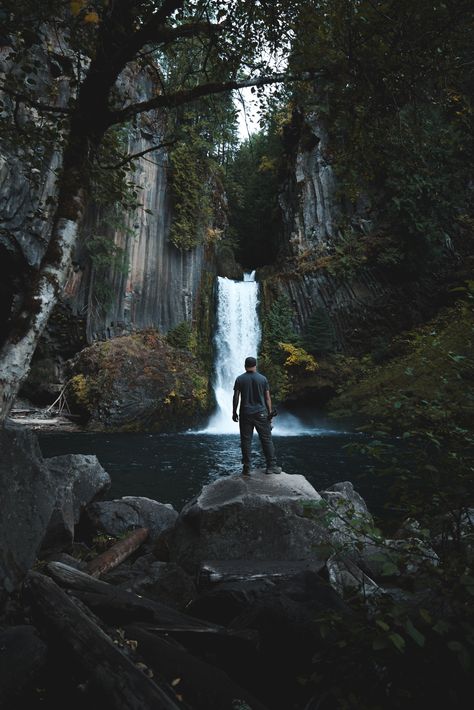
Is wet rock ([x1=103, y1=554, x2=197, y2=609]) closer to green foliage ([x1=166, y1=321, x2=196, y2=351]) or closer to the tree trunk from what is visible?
the tree trunk

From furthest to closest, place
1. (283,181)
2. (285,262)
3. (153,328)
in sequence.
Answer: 1. (283,181)
2. (285,262)
3. (153,328)

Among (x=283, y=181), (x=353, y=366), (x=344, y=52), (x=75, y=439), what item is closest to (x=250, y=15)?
(x=344, y=52)

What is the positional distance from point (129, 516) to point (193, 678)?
4229 mm

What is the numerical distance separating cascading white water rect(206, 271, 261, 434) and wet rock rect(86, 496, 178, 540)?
13978mm

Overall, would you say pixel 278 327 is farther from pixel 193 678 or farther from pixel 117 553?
pixel 193 678

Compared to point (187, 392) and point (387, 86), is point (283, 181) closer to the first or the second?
point (187, 392)

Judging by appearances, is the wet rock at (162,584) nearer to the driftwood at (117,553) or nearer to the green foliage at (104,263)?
the driftwood at (117,553)

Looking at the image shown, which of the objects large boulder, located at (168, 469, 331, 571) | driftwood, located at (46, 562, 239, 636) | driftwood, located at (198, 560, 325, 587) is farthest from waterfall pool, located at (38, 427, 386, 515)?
driftwood, located at (46, 562, 239, 636)

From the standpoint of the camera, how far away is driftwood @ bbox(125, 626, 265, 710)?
5.90ft

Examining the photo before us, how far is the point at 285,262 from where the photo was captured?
2597cm

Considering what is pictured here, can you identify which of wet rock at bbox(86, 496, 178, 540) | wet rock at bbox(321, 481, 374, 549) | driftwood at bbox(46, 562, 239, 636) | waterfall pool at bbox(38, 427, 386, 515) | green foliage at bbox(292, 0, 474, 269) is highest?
green foliage at bbox(292, 0, 474, 269)

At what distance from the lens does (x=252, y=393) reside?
618cm

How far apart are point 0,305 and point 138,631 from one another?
19.3 m

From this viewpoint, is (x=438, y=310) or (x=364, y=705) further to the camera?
(x=438, y=310)
